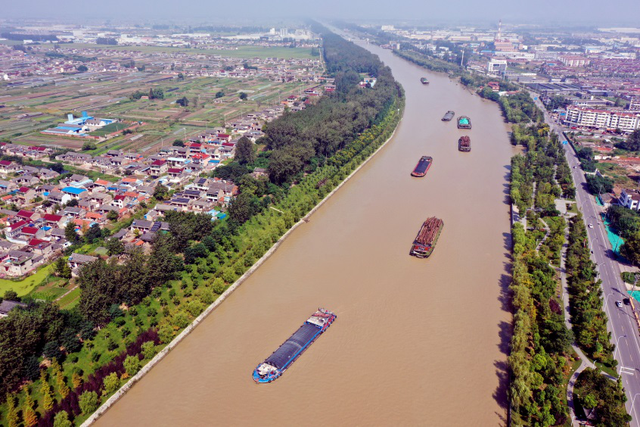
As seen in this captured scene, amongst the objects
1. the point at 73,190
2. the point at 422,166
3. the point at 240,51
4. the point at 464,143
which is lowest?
the point at 73,190

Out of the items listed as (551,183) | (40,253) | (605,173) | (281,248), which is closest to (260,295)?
(281,248)

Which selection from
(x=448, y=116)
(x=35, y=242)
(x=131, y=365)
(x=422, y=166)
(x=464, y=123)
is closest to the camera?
(x=131, y=365)

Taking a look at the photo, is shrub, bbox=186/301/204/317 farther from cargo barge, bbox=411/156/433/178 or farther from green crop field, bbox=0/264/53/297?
cargo barge, bbox=411/156/433/178

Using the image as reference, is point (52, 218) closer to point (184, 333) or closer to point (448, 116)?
point (184, 333)

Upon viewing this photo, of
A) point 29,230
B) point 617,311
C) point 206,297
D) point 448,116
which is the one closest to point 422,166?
point 617,311

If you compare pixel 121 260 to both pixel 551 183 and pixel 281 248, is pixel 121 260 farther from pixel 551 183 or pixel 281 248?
pixel 551 183

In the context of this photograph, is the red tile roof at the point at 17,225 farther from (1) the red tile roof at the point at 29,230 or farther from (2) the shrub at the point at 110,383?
(2) the shrub at the point at 110,383
